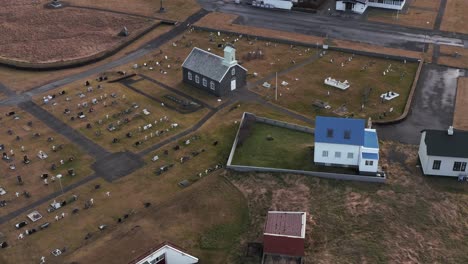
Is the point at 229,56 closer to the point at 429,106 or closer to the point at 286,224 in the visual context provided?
the point at 429,106

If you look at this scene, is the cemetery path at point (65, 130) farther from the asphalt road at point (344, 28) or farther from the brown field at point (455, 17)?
the brown field at point (455, 17)

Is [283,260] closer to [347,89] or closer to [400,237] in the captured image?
[400,237]

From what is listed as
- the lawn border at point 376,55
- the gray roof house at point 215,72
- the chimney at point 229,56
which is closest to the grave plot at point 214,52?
the lawn border at point 376,55

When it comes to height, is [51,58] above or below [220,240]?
above

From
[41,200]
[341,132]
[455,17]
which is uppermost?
[455,17]

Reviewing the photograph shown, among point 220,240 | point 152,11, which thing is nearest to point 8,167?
point 220,240

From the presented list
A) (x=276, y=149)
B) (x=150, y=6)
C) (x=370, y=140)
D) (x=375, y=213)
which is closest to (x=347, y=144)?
(x=370, y=140)

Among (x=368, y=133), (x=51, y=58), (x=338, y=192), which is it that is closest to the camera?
(x=338, y=192)
